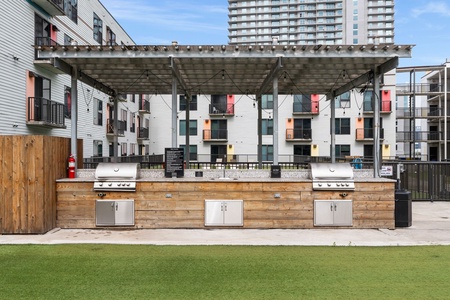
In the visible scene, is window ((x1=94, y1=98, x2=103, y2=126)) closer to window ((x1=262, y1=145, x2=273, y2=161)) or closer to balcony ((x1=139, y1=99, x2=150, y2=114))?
balcony ((x1=139, y1=99, x2=150, y2=114))

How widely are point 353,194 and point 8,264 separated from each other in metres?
7.96

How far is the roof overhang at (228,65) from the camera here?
1012cm

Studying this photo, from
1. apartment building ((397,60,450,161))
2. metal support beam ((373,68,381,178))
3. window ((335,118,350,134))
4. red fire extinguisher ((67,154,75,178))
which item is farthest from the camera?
apartment building ((397,60,450,161))

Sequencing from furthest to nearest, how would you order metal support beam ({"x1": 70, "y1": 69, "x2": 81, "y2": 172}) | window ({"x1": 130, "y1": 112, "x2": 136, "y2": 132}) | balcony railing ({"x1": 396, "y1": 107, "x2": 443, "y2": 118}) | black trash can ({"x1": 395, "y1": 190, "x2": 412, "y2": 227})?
1. balcony railing ({"x1": 396, "y1": 107, "x2": 443, "y2": 118})
2. window ({"x1": 130, "y1": 112, "x2": 136, "y2": 132})
3. metal support beam ({"x1": 70, "y1": 69, "x2": 81, "y2": 172})
4. black trash can ({"x1": 395, "y1": 190, "x2": 412, "y2": 227})

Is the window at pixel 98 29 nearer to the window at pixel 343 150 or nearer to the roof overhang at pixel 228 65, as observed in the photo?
the roof overhang at pixel 228 65

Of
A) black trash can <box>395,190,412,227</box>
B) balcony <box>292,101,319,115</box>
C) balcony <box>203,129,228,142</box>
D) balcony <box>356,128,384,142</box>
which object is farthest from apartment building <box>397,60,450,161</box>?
black trash can <box>395,190,412,227</box>

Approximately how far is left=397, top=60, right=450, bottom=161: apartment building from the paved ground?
34.2m

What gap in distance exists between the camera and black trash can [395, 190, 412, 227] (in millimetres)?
9711

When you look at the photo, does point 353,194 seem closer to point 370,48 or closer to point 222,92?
point 370,48

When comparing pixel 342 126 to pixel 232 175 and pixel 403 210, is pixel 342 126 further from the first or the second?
pixel 232 175

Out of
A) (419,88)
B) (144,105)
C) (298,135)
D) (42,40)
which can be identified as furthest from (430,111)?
(42,40)

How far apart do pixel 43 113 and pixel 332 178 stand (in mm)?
16580

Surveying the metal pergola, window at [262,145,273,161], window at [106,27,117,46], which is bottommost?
window at [262,145,273,161]

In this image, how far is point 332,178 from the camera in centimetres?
959
